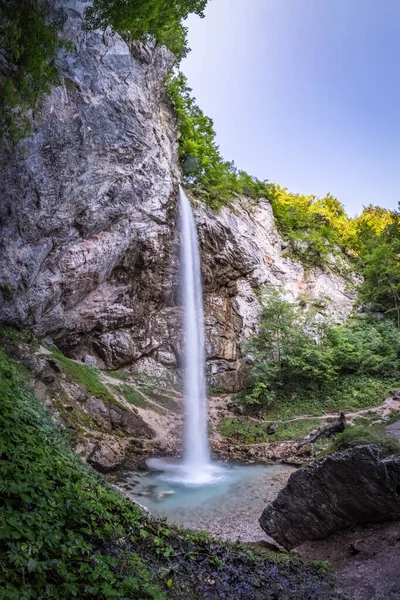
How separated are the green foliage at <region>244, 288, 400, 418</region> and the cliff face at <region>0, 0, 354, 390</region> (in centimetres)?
179

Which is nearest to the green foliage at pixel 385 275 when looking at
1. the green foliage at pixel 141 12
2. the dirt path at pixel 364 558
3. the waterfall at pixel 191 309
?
the waterfall at pixel 191 309

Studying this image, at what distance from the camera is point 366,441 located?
605 cm

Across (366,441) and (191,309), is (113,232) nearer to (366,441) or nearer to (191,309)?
(191,309)

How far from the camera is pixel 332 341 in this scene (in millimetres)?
20391

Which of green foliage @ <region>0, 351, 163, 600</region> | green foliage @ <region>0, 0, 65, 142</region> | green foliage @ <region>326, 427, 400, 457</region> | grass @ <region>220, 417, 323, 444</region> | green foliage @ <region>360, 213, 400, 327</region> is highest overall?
green foliage @ <region>0, 0, 65, 142</region>

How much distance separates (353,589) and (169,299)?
647 inches

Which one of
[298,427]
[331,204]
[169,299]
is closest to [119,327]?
[169,299]

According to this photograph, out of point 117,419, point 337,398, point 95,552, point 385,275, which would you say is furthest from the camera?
point 385,275

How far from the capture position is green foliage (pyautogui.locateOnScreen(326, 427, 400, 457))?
573 centimetres

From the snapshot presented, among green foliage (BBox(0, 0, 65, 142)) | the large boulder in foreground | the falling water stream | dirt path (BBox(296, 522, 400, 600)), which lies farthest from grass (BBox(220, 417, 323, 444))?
green foliage (BBox(0, 0, 65, 142))

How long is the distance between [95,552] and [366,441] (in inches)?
182

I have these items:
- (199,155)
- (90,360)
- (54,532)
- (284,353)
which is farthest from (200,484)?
(199,155)

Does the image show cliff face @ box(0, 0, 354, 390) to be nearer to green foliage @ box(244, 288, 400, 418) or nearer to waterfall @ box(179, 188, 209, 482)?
waterfall @ box(179, 188, 209, 482)

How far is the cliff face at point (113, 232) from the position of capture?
12.3 meters
